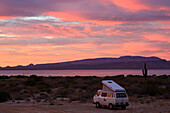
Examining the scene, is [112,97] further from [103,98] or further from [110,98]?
[103,98]

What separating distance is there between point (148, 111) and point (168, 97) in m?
11.6

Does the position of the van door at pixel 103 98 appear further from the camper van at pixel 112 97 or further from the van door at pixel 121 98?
the van door at pixel 121 98

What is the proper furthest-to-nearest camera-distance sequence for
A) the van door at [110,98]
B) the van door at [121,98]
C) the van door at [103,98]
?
the van door at [103,98], the van door at [110,98], the van door at [121,98]

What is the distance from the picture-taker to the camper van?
2303 centimetres

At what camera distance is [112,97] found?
75.9ft

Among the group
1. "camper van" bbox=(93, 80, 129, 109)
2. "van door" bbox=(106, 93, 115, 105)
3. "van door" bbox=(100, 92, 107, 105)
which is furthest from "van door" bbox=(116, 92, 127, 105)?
"van door" bbox=(100, 92, 107, 105)

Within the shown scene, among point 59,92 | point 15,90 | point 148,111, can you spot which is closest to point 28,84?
point 15,90

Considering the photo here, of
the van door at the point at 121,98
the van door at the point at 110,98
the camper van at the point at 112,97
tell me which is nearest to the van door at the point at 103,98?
the camper van at the point at 112,97

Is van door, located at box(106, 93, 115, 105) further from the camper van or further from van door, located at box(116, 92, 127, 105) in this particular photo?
van door, located at box(116, 92, 127, 105)

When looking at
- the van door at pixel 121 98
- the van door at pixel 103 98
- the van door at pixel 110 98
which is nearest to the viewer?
the van door at pixel 121 98

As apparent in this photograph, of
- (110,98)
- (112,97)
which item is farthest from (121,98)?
(110,98)

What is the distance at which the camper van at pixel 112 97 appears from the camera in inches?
907

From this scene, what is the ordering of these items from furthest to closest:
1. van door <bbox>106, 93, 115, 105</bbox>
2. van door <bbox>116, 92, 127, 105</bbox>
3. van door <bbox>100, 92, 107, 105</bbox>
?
van door <bbox>100, 92, 107, 105</bbox> → van door <bbox>106, 93, 115, 105</bbox> → van door <bbox>116, 92, 127, 105</bbox>

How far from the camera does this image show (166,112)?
2223 centimetres
